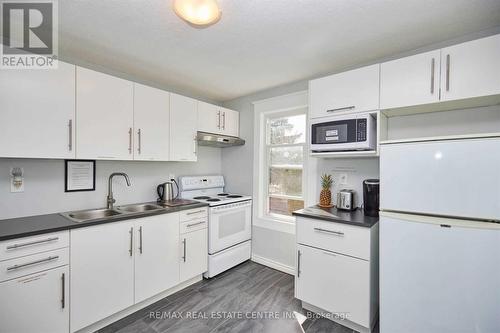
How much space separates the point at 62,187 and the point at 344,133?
2721mm

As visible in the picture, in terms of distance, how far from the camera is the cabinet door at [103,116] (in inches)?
77.3

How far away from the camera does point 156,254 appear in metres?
2.25

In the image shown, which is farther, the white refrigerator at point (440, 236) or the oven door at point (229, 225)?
the oven door at point (229, 225)

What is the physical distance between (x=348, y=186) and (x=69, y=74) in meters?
2.83

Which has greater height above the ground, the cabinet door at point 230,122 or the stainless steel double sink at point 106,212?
the cabinet door at point 230,122

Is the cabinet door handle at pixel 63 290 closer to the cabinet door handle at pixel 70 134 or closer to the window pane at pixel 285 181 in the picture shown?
the cabinet door handle at pixel 70 134

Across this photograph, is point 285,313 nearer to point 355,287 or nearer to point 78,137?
point 355,287

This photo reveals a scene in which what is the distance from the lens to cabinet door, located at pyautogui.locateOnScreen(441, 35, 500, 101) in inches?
60.1

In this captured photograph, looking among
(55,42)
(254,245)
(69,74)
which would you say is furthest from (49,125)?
(254,245)

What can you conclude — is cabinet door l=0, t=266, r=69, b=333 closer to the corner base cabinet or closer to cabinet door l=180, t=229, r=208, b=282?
cabinet door l=180, t=229, r=208, b=282

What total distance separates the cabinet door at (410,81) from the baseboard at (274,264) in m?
2.19

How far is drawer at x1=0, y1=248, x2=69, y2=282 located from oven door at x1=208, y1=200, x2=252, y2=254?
141 centimetres

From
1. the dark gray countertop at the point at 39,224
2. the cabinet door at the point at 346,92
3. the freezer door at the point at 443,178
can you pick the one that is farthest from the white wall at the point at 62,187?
the freezer door at the point at 443,178

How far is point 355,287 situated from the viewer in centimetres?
187
